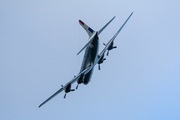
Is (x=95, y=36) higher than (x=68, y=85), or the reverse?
(x=95, y=36)

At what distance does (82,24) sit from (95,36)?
8120 millimetres

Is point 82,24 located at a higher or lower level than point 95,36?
higher

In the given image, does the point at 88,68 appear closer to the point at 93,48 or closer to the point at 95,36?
the point at 93,48

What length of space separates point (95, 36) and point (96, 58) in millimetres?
6170

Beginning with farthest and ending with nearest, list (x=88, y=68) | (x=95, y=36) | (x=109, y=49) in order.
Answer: (x=109, y=49) → (x=88, y=68) → (x=95, y=36)

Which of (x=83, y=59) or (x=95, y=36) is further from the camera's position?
(x=83, y=59)

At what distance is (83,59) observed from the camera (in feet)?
168

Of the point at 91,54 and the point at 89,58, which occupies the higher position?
the point at 91,54

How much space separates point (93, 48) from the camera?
4678 cm

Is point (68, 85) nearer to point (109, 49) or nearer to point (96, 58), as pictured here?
point (96, 58)

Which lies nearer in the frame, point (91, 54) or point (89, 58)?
point (91, 54)

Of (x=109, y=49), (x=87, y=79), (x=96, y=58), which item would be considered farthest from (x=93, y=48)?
(x=87, y=79)

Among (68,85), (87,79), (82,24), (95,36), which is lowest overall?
(68,85)

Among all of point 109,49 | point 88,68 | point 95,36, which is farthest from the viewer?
point 109,49
